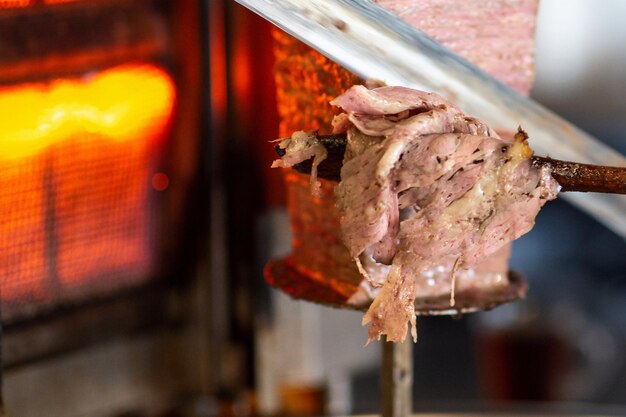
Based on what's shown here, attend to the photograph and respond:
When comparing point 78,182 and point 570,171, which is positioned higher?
point 78,182

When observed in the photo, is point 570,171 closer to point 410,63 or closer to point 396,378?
point 410,63

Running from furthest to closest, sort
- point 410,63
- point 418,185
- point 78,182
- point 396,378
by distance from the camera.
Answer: point 78,182
point 396,378
point 410,63
point 418,185

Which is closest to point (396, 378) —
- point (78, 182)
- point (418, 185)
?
point (418, 185)

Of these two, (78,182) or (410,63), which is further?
(78,182)

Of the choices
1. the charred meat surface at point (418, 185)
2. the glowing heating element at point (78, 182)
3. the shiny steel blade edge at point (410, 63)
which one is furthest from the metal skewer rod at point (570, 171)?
the glowing heating element at point (78, 182)

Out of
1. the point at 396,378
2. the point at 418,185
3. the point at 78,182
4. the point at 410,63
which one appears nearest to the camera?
the point at 418,185

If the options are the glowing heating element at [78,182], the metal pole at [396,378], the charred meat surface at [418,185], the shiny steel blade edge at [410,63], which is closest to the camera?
the charred meat surface at [418,185]

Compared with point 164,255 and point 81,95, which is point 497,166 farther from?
point 164,255

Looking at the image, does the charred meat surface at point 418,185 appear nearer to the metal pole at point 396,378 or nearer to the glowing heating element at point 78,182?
the metal pole at point 396,378

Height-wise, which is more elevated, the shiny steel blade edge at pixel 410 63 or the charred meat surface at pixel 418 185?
the shiny steel blade edge at pixel 410 63
